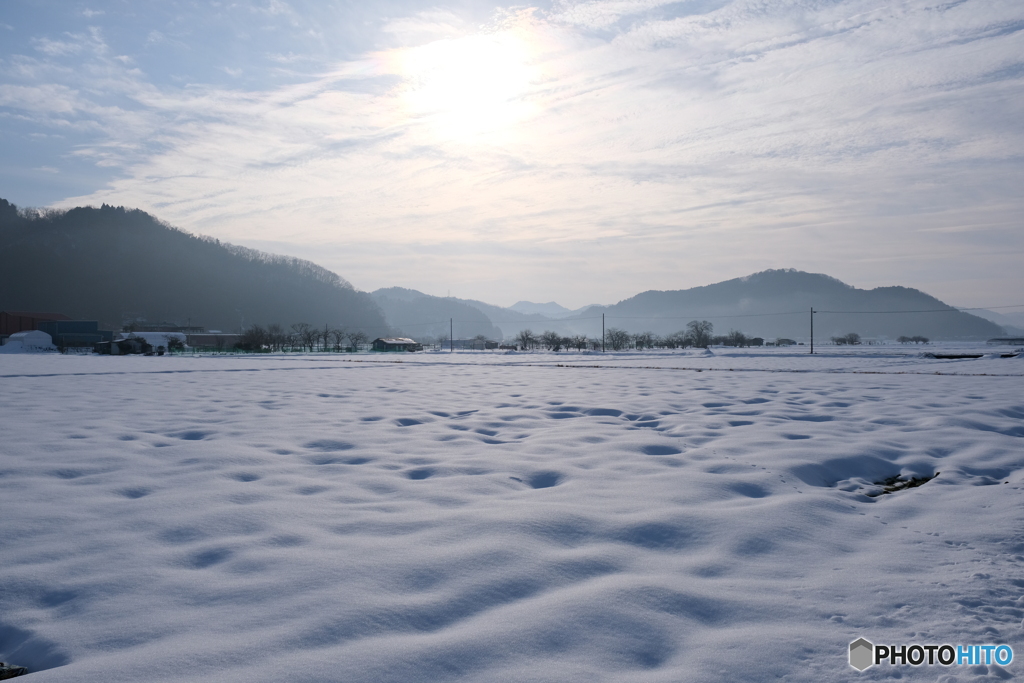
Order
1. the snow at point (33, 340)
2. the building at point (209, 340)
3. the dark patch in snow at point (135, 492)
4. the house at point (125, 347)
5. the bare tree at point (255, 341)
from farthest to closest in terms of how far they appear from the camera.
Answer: the building at point (209, 340) → the snow at point (33, 340) → the bare tree at point (255, 341) → the house at point (125, 347) → the dark patch in snow at point (135, 492)

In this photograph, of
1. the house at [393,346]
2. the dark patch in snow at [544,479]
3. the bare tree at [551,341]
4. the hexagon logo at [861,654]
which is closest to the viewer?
the hexagon logo at [861,654]

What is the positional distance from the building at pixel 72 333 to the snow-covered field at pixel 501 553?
122 meters

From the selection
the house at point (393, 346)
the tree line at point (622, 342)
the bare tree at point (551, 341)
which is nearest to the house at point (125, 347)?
the house at point (393, 346)

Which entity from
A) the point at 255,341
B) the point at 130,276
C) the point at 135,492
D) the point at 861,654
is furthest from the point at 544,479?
the point at 130,276

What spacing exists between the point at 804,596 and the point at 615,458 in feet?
10.4

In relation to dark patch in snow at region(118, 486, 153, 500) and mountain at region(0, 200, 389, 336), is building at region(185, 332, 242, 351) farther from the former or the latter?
dark patch in snow at region(118, 486, 153, 500)

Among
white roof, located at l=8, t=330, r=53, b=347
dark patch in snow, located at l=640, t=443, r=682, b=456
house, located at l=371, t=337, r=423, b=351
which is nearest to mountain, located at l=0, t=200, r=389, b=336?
white roof, located at l=8, t=330, r=53, b=347

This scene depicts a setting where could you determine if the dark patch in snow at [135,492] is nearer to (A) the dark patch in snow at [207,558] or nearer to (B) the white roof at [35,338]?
(A) the dark patch in snow at [207,558]

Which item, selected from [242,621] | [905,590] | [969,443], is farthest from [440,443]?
[969,443]

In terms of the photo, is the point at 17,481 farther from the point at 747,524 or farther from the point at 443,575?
the point at 747,524

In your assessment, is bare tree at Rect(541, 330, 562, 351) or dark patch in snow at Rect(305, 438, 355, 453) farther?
bare tree at Rect(541, 330, 562, 351)

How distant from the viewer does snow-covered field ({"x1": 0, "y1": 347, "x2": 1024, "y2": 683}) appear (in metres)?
2.42

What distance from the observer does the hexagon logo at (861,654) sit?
2.41 metres

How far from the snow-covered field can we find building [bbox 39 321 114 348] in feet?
399
